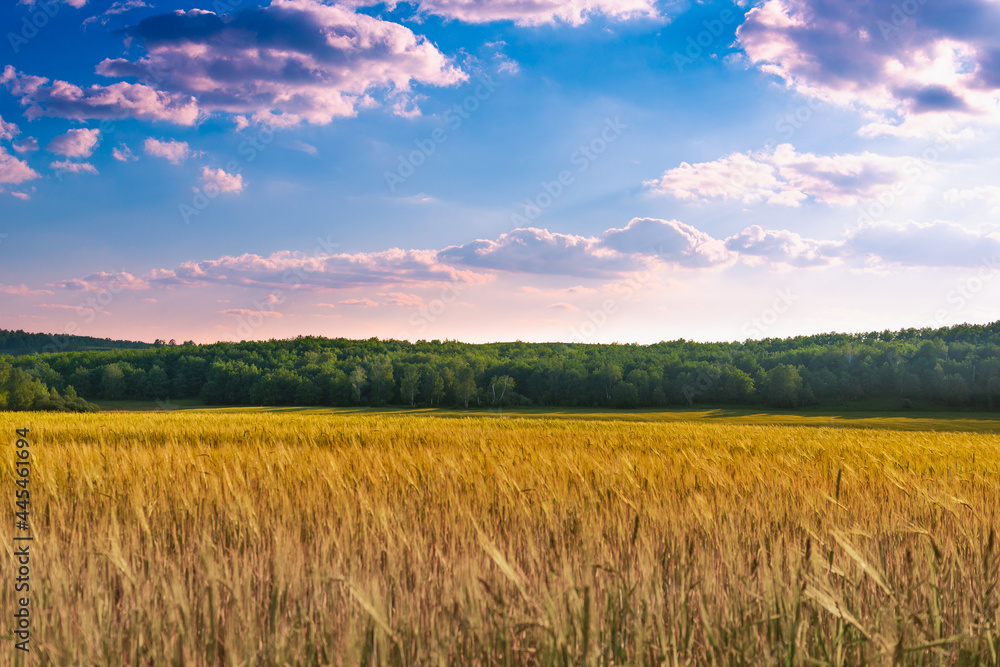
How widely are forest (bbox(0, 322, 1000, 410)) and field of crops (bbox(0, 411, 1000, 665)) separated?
314 feet

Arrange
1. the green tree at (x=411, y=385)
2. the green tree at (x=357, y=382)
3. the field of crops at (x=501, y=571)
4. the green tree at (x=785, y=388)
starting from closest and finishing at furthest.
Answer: the field of crops at (x=501, y=571) < the green tree at (x=785, y=388) < the green tree at (x=357, y=382) < the green tree at (x=411, y=385)

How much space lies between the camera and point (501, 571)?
241cm

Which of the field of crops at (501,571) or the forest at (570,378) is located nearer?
the field of crops at (501,571)

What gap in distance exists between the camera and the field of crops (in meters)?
1.92

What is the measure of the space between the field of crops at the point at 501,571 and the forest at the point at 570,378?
314ft

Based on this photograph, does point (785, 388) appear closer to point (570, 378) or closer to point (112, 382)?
point (570, 378)

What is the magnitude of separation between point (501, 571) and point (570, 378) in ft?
342

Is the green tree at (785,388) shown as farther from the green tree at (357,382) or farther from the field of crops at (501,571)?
the field of crops at (501,571)

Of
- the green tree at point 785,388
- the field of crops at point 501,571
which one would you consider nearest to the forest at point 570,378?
the green tree at point 785,388

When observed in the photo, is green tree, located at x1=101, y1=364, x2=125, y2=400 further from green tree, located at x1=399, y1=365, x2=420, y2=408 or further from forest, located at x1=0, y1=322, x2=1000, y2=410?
green tree, located at x1=399, y1=365, x2=420, y2=408

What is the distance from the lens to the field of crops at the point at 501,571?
192 cm

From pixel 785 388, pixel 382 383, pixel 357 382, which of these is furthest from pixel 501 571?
pixel 382 383

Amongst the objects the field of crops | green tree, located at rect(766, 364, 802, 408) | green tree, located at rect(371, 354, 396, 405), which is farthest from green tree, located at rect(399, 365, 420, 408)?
the field of crops

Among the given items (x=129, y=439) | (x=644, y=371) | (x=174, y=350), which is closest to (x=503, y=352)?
(x=644, y=371)
